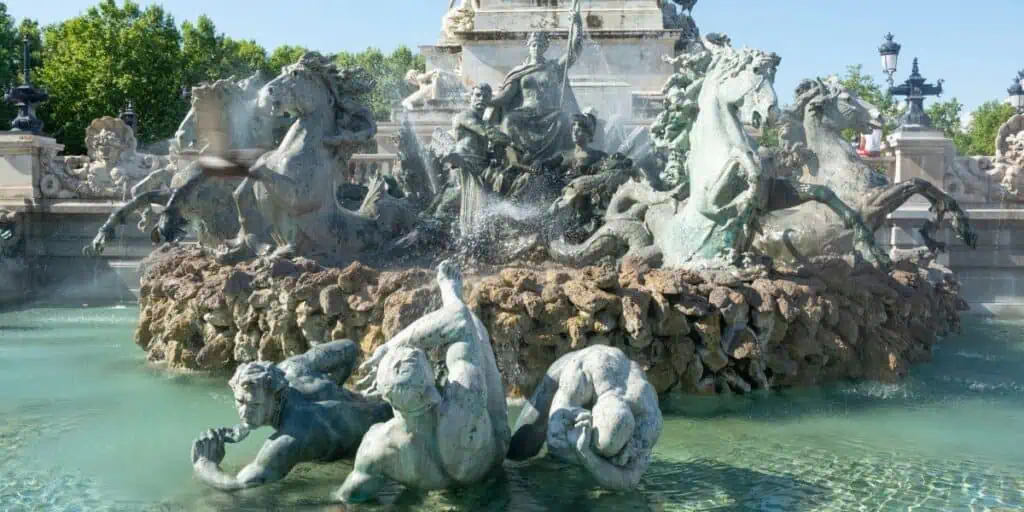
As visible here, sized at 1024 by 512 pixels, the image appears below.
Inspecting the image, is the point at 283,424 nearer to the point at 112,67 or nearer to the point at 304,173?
the point at 304,173

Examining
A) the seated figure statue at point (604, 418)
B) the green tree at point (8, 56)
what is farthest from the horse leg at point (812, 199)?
the green tree at point (8, 56)

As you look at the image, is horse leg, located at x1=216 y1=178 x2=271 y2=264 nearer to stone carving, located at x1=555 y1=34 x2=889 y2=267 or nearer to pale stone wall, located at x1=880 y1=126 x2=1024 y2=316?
stone carving, located at x1=555 y1=34 x2=889 y2=267

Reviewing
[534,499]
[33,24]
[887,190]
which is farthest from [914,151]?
[33,24]

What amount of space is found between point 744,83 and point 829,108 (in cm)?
453

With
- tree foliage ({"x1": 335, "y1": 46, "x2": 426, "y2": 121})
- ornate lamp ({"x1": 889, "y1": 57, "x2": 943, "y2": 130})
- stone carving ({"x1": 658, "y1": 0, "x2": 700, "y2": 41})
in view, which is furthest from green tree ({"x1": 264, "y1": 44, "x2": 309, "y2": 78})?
ornate lamp ({"x1": 889, "y1": 57, "x2": 943, "y2": 130})

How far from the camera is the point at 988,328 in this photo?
503 inches

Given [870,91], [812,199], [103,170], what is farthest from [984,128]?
[812,199]

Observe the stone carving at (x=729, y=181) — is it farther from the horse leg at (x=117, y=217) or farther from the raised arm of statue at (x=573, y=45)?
the horse leg at (x=117, y=217)

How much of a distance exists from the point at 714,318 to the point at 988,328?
24.6ft

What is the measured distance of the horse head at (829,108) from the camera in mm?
11484

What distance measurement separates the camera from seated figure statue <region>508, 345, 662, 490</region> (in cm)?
446

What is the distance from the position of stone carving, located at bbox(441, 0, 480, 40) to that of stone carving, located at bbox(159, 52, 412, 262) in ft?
23.3

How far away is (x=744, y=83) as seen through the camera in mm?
7555

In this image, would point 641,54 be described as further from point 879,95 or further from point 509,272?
point 879,95
